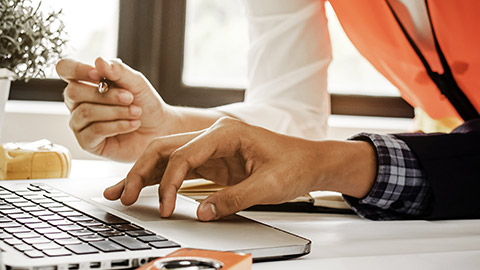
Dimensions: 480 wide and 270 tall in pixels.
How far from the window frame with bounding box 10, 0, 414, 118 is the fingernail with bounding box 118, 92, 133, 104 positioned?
0.96m

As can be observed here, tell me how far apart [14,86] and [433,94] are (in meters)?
1.26

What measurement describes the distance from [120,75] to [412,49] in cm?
50

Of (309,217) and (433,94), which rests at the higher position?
(433,94)

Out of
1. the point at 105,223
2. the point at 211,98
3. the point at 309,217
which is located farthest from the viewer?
the point at 211,98

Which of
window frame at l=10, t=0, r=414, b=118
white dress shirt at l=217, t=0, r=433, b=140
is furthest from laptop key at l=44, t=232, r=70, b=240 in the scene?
window frame at l=10, t=0, r=414, b=118

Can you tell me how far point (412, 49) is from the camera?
45.1 inches

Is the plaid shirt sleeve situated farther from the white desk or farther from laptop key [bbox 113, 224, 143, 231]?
laptop key [bbox 113, 224, 143, 231]

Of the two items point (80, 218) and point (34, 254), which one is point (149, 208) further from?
point (34, 254)

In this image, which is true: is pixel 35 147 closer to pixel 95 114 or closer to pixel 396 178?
pixel 95 114

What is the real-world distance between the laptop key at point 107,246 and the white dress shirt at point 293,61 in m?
0.75

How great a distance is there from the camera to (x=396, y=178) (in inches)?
31.9

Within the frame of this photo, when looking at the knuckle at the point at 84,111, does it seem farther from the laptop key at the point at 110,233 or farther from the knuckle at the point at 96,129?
the laptop key at the point at 110,233

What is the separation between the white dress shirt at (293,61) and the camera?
1.24 meters

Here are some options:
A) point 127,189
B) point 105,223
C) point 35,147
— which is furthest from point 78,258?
point 35,147
